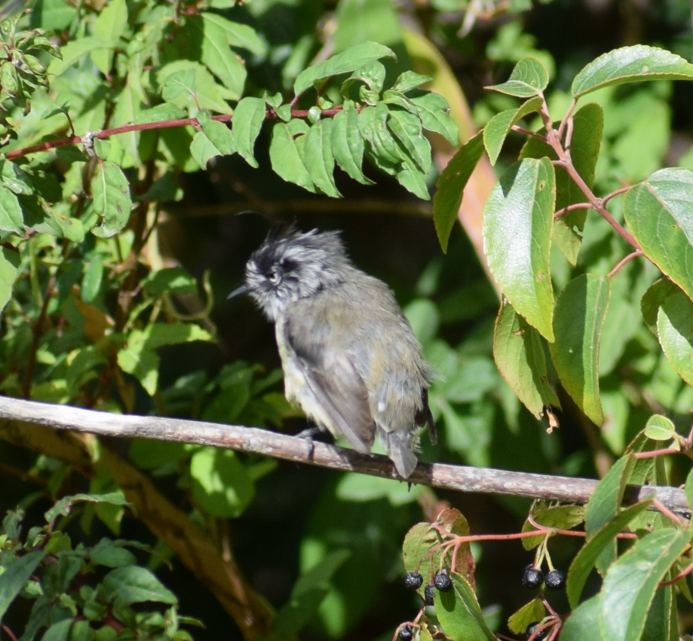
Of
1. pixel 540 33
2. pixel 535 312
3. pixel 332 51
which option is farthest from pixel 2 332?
pixel 540 33

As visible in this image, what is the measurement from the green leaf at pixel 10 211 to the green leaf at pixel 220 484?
1.22 meters

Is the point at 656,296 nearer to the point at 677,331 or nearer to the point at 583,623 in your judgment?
the point at 677,331

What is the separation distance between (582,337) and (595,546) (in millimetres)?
556

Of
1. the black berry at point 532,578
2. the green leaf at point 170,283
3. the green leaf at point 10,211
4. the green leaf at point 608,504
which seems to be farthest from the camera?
the green leaf at point 170,283

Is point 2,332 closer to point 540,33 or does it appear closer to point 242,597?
point 242,597

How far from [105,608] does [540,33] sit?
13.2 ft

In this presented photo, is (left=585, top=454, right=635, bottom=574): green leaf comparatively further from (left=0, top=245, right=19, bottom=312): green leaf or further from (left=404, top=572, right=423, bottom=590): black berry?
(left=0, top=245, right=19, bottom=312): green leaf

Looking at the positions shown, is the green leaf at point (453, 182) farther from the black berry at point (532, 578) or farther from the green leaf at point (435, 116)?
the black berry at point (532, 578)

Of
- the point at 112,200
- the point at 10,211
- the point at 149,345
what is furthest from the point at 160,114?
the point at 149,345

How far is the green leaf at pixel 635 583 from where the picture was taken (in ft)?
4.64

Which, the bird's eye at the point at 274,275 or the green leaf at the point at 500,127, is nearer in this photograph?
the green leaf at the point at 500,127

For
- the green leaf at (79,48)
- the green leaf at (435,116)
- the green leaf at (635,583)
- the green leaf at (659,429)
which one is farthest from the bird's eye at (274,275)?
the green leaf at (635,583)

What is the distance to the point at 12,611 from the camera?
360cm

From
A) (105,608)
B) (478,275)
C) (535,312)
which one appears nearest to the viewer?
(535,312)
